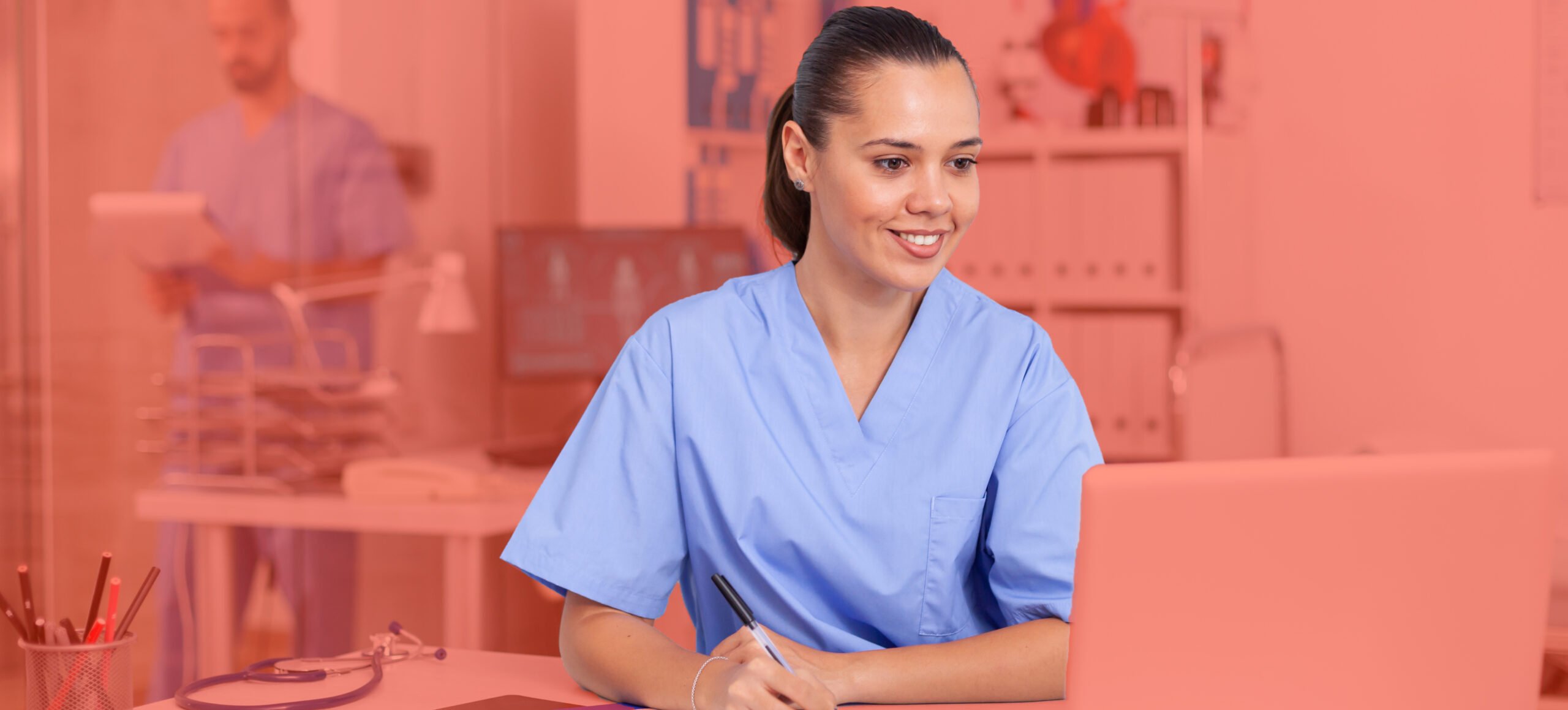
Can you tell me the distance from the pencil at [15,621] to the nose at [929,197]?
79 centimetres

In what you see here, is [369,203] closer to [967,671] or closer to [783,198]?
[783,198]

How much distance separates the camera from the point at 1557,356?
3.07m

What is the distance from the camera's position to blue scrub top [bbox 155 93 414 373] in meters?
2.76

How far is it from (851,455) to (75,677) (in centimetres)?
64

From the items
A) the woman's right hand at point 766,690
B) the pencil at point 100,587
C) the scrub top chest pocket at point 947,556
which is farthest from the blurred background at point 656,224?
the woman's right hand at point 766,690

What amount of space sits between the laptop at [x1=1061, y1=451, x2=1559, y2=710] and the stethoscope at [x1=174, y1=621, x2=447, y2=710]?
0.61 meters

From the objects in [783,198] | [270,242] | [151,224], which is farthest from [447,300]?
[783,198]

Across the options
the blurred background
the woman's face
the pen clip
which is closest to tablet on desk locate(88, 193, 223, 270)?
the blurred background

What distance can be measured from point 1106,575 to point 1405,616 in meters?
0.17

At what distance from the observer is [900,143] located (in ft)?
3.79

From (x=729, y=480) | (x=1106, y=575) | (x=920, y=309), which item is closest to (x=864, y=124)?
(x=920, y=309)

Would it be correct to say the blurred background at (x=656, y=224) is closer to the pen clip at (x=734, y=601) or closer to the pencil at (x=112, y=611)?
the pencil at (x=112, y=611)

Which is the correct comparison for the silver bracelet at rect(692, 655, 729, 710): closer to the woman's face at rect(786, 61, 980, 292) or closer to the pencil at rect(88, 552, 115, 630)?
the woman's face at rect(786, 61, 980, 292)

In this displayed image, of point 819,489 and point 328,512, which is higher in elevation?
point 819,489
